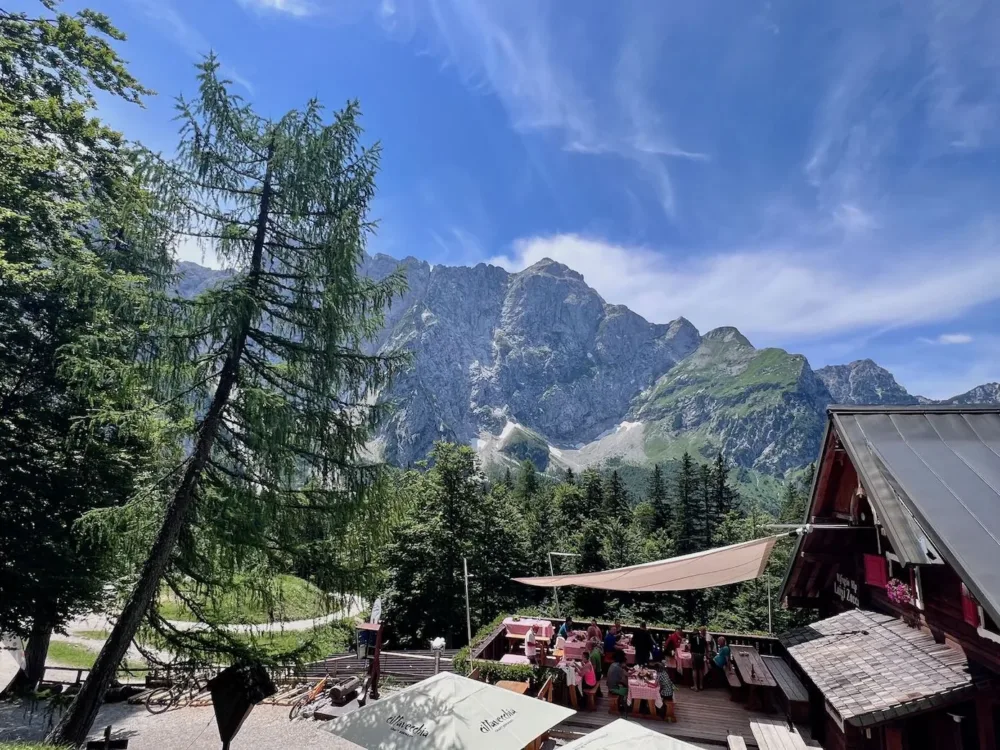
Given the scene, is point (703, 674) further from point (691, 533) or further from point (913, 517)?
point (691, 533)

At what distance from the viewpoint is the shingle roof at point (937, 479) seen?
160 inches

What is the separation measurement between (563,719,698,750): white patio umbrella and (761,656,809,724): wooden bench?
15.0ft

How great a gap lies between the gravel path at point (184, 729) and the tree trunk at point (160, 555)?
17.4 feet

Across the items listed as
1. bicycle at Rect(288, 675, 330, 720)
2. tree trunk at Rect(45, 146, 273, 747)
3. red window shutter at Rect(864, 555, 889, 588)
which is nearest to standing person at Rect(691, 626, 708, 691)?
red window shutter at Rect(864, 555, 889, 588)

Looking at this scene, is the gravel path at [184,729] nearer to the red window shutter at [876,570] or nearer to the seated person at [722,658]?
the seated person at [722,658]

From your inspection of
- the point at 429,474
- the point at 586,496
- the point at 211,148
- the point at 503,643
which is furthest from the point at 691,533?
the point at 211,148

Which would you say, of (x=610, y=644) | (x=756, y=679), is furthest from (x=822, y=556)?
(x=610, y=644)

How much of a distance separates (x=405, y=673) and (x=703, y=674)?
7804mm

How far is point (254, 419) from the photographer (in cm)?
651

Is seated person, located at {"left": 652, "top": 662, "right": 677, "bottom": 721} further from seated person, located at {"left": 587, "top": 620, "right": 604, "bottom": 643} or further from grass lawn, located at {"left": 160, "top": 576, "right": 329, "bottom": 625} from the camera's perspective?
grass lawn, located at {"left": 160, "top": 576, "right": 329, "bottom": 625}

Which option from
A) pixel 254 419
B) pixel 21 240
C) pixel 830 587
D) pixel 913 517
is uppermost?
pixel 21 240

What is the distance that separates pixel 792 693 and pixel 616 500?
133 feet

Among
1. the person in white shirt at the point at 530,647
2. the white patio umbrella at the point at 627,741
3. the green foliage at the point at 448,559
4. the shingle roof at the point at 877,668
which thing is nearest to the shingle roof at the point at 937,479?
the shingle roof at the point at 877,668

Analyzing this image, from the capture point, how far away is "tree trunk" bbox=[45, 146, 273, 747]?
20.3 feet
